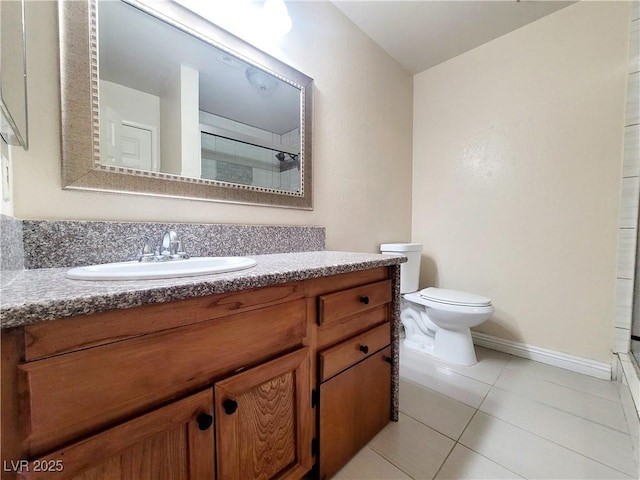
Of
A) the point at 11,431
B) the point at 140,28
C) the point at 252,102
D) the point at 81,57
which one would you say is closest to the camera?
the point at 11,431

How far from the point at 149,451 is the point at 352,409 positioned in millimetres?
679

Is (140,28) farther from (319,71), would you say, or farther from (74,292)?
(74,292)

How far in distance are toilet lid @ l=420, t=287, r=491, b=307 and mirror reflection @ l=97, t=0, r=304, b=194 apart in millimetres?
1136

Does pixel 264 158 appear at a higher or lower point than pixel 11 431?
higher

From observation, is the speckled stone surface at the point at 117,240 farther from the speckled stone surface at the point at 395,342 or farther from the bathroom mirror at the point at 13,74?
the speckled stone surface at the point at 395,342

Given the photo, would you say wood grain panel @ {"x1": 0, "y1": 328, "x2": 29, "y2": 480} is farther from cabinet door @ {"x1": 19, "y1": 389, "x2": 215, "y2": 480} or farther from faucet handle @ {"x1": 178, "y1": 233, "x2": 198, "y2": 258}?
faucet handle @ {"x1": 178, "y1": 233, "x2": 198, "y2": 258}

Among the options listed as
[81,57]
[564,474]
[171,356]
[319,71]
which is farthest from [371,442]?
[319,71]

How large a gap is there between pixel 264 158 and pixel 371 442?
1383 millimetres

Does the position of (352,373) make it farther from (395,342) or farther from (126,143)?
(126,143)

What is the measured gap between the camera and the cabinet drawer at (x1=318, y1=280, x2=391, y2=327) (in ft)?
2.83

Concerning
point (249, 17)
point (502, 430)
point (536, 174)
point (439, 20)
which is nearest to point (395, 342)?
point (502, 430)

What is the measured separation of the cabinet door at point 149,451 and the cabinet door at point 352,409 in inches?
15.4

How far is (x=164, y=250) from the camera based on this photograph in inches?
36.1

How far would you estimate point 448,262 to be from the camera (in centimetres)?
219
